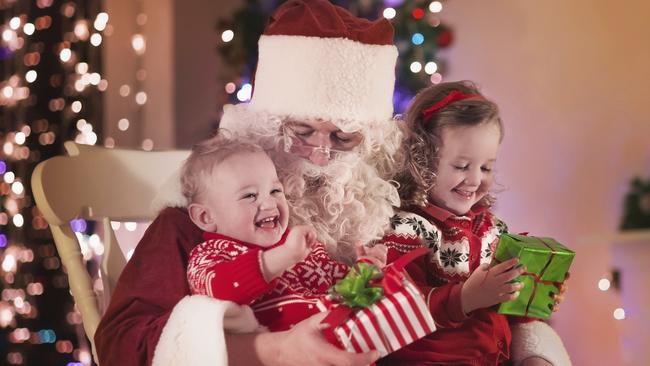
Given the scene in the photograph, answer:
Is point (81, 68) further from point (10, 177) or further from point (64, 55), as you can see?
point (10, 177)

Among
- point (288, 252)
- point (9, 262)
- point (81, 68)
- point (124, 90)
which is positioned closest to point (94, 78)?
point (81, 68)

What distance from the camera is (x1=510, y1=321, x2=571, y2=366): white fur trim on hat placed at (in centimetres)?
174

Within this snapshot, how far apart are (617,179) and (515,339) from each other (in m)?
2.22

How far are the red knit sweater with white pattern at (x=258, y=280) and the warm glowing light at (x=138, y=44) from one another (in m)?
2.74

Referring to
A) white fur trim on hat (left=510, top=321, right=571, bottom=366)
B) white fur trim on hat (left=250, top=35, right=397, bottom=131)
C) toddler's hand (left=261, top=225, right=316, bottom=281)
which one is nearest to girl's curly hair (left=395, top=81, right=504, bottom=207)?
white fur trim on hat (left=250, top=35, right=397, bottom=131)

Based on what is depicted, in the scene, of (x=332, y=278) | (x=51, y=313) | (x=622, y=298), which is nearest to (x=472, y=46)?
(x=622, y=298)

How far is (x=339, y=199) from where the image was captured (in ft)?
5.50

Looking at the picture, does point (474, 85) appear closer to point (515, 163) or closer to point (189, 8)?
point (515, 163)

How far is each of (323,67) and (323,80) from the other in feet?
0.08

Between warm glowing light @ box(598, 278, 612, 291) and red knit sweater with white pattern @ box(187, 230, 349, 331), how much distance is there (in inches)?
100

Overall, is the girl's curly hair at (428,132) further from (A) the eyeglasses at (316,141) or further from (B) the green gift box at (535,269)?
(B) the green gift box at (535,269)

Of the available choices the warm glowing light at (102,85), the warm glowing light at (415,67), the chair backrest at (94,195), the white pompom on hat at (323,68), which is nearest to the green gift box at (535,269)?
the white pompom on hat at (323,68)

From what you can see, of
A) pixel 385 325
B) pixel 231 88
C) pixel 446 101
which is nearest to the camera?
pixel 385 325

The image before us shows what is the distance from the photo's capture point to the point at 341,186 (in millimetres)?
1670
